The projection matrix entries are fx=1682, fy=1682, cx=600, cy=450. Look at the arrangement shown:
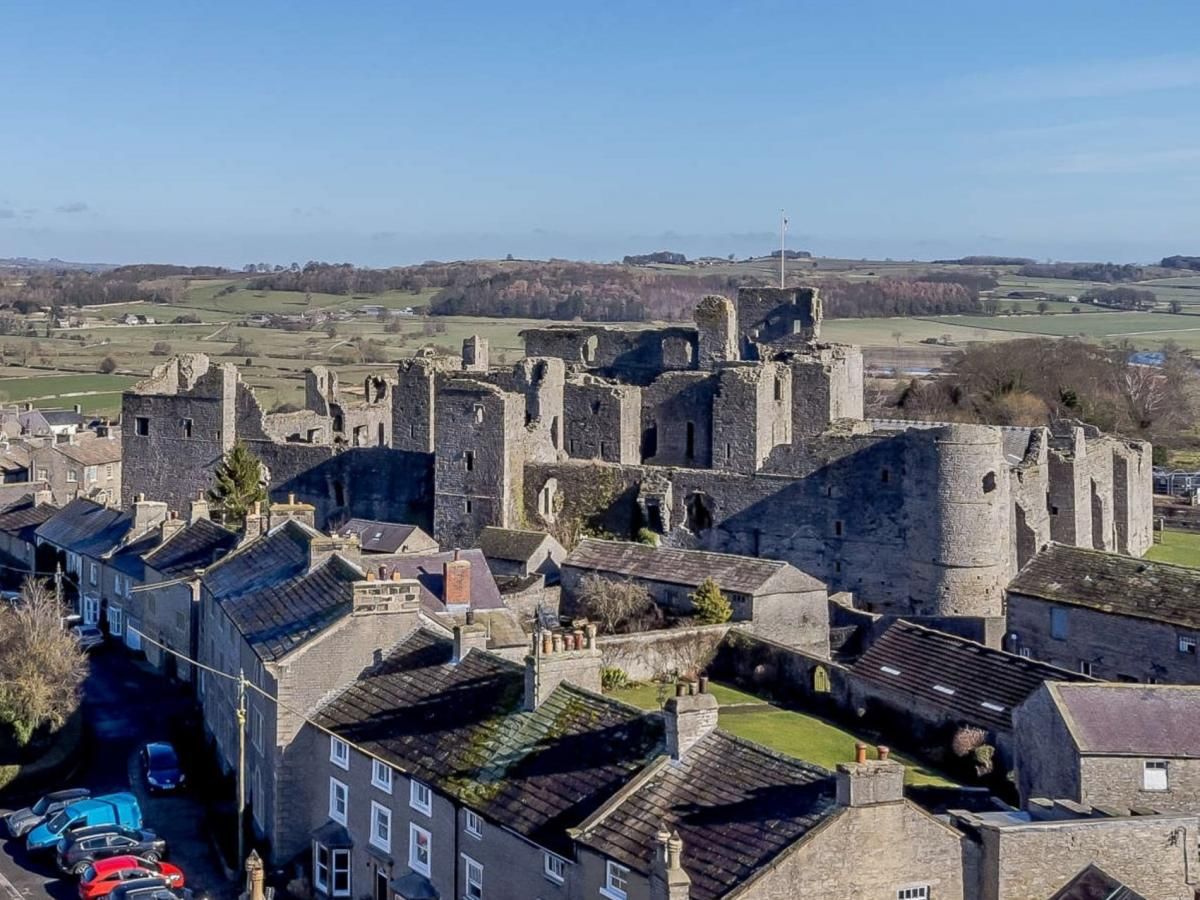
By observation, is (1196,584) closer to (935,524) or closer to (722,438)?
(935,524)

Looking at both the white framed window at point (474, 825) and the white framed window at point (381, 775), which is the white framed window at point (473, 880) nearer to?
the white framed window at point (474, 825)

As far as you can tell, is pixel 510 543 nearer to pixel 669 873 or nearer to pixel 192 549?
pixel 192 549

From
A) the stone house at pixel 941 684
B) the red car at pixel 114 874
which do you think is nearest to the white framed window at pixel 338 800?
the red car at pixel 114 874

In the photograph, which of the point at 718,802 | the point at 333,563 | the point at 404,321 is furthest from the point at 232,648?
the point at 404,321

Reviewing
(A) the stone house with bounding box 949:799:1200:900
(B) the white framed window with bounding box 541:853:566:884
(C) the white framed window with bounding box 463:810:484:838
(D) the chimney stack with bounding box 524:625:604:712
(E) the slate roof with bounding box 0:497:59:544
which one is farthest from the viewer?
(E) the slate roof with bounding box 0:497:59:544

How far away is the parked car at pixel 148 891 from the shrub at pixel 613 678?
12.6 m

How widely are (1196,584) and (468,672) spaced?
17563mm

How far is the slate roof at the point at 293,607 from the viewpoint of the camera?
25.6 meters

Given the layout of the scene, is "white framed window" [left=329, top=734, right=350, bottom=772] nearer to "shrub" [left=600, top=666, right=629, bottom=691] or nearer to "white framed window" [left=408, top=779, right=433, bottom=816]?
"white framed window" [left=408, top=779, right=433, bottom=816]

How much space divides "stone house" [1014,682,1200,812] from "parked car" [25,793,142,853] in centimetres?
1428

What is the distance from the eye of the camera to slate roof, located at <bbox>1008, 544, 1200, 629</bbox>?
112 feet

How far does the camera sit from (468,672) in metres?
24.0

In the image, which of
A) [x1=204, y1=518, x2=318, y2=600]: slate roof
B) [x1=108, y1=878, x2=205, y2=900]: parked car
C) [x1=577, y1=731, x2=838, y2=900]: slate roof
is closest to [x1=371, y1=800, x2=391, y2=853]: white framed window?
[x1=108, y1=878, x2=205, y2=900]: parked car

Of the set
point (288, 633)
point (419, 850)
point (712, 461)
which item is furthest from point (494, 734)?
point (712, 461)
